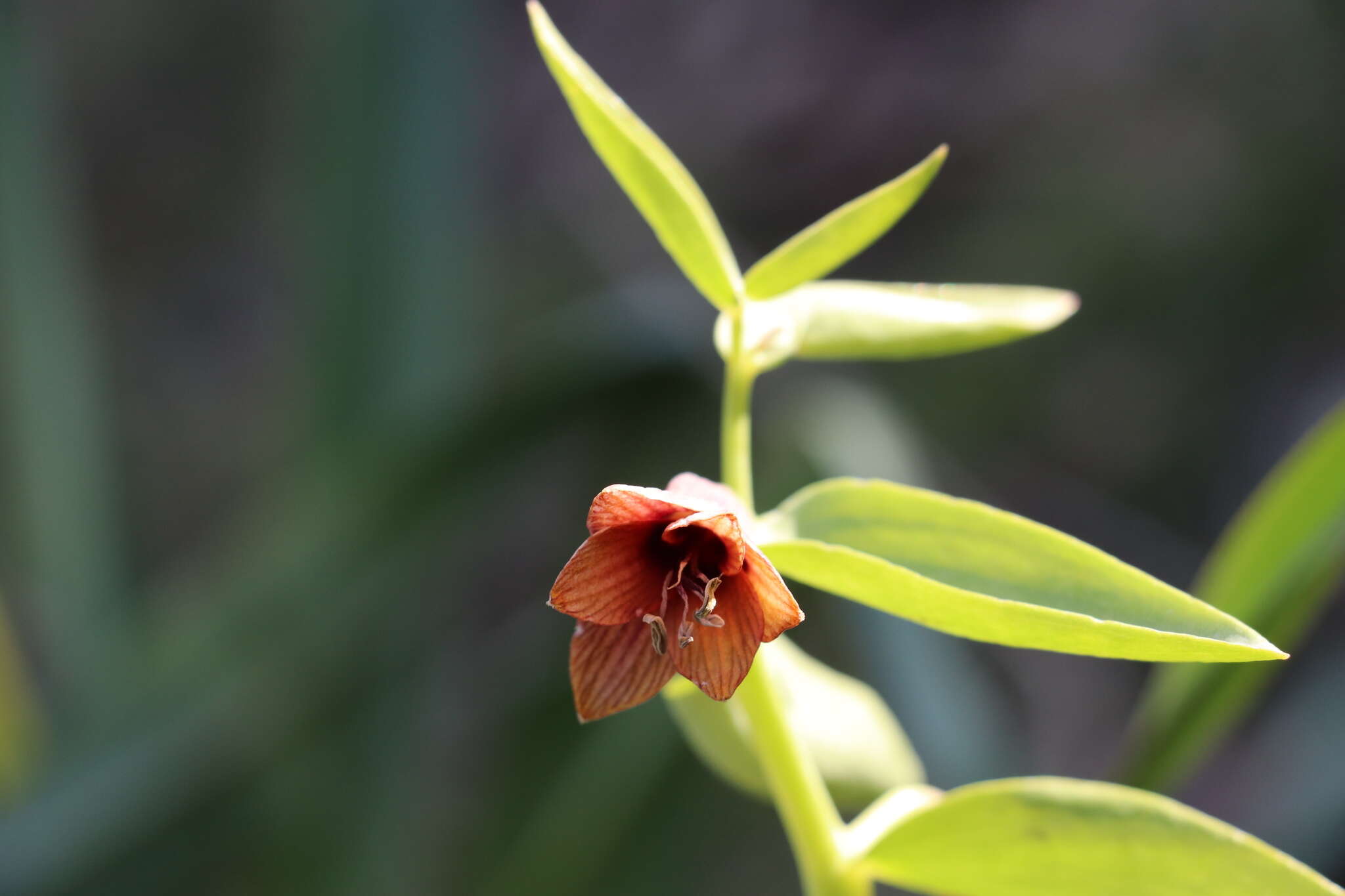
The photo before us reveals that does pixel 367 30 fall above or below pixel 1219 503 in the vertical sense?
above

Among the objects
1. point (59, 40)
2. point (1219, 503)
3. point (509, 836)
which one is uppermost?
point (59, 40)

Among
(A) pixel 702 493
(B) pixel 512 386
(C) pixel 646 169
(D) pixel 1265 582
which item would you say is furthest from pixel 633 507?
(B) pixel 512 386

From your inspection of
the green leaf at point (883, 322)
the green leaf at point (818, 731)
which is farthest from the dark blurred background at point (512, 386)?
the green leaf at point (883, 322)

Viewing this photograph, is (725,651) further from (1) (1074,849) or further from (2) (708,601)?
(1) (1074,849)

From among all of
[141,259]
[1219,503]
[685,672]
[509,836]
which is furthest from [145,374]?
[685,672]

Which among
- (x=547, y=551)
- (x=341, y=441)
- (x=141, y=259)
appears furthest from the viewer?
(x=141, y=259)

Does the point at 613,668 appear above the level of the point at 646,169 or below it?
below

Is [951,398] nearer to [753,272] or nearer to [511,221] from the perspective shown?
[511,221]
